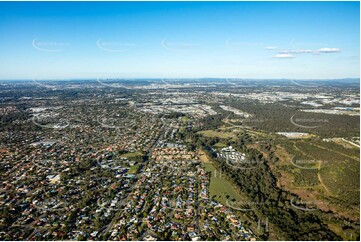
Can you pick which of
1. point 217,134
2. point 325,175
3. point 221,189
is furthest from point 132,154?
point 325,175

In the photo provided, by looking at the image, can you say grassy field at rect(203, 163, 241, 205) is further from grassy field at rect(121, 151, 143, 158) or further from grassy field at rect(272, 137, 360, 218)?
grassy field at rect(121, 151, 143, 158)

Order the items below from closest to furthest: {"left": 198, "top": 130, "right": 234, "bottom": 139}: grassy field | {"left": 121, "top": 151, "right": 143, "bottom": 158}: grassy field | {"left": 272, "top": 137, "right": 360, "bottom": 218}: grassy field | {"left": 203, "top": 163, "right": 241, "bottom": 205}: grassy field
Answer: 1. {"left": 272, "top": 137, "right": 360, "bottom": 218}: grassy field
2. {"left": 203, "top": 163, "right": 241, "bottom": 205}: grassy field
3. {"left": 121, "top": 151, "right": 143, "bottom": 158}: grassy field
4. {"left": 198, "top": 130, "right": 234, "bottom": 139}: grassy field

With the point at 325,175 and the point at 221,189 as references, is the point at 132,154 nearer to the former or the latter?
the point at 221,189

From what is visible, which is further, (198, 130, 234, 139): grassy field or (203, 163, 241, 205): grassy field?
(198, 130, 234, 139): grassy field

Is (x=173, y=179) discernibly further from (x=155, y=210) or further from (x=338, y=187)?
(x=338, y=187)

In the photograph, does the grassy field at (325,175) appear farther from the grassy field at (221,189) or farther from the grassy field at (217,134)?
the grassy field at (217,134)

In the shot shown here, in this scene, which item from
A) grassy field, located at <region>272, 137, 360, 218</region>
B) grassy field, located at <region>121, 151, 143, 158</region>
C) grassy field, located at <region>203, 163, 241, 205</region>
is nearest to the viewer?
grassy field, located at <region>272, 137, 360, 218</region>

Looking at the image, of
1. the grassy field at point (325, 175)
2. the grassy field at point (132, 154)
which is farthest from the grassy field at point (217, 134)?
the grassy field at point (132, 154)

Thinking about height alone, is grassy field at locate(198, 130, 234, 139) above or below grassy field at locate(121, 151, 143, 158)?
below

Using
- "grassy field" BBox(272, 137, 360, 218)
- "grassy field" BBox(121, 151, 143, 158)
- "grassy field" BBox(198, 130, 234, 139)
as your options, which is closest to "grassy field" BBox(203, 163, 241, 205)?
"grassy field" BBox(272, 137, 360, 218)
